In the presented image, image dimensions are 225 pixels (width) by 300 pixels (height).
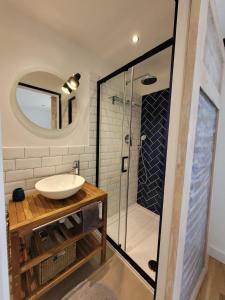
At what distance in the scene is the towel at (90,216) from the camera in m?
1.24

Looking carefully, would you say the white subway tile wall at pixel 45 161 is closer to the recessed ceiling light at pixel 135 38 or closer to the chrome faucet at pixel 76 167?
the chrome faucet at pixel 76 167

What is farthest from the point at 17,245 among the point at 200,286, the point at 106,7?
the point at 106,7

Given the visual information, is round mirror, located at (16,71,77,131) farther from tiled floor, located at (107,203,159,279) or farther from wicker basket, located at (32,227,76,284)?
tiled floor, located at (107,203,159,279)

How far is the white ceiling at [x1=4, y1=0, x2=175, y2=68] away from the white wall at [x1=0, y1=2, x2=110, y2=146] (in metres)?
0.08

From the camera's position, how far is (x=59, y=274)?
1171 millimetres

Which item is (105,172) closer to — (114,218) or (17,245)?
(114,218)

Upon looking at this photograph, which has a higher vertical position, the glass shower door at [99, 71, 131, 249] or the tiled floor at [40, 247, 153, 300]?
the glass shower door at [99, 71, 131, 249]

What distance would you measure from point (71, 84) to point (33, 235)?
157 centimetres

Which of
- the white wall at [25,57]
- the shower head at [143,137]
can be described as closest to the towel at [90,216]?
the white wall at [25,57]

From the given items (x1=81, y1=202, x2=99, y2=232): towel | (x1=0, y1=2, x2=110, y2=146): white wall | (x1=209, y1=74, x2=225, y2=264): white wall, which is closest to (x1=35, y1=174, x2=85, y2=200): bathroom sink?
(x1=81, y1=202, x2=99, y2=232): towel

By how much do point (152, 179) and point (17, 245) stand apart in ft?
6.62

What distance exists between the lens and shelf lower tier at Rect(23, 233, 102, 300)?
1.05 meters

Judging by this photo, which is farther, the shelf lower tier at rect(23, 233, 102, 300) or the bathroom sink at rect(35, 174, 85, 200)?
Answer: the bathroom sink at rect(35, 174, 85, 200)

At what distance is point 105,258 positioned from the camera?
4.99 feet
